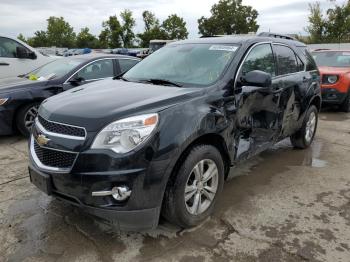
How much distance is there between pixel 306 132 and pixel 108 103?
12.4 ft

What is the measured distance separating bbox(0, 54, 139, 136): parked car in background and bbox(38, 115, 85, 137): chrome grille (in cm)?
320

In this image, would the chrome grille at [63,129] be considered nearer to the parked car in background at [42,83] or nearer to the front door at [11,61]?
the parked car in background at [42,83]

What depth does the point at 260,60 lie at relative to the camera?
425 centimetres

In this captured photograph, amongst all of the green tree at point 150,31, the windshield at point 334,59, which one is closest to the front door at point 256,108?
the windshield at point 334,59

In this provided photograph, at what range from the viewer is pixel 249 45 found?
13.3 ft

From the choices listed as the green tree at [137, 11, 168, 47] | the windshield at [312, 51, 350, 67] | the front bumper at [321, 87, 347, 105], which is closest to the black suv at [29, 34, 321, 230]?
the front bumper at [321, 87, 347, 105]

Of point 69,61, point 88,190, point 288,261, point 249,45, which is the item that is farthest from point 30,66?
point 288,261

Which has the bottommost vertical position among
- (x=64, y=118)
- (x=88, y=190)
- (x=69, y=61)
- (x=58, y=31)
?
(x=88, y=190)

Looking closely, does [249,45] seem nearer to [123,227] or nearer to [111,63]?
[123,227]

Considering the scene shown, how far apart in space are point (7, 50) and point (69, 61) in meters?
2.32

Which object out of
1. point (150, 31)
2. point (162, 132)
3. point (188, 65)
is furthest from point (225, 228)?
point (150, 31)

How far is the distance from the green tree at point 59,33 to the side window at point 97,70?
210 feet

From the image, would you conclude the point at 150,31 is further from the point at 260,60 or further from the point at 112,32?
the point at 260,60

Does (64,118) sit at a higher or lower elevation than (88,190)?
higher
